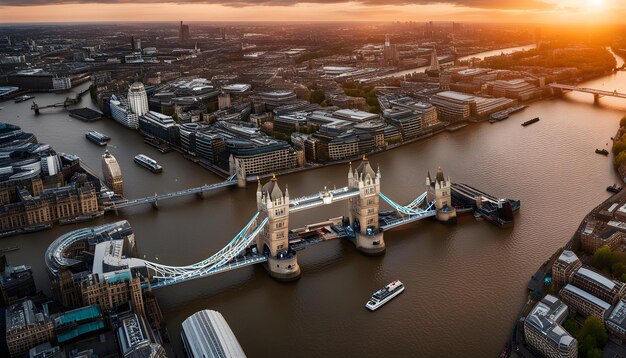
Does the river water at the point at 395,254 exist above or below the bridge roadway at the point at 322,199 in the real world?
below

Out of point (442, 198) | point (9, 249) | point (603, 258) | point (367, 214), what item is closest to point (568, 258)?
point (603, 258)

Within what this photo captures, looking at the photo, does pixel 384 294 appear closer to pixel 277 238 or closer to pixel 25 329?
pixel 277 238

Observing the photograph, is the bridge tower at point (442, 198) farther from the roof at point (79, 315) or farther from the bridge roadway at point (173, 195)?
the roof at point (79, 315)

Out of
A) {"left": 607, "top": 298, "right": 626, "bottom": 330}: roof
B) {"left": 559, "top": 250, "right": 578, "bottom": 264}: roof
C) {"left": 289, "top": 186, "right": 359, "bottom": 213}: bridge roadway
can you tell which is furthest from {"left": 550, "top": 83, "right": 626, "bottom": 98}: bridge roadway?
{"left": 607, "top": 298, "right": 626, "bottom": 330}: roof

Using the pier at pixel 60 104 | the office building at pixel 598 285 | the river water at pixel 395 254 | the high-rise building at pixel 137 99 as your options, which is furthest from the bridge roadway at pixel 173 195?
the pier at pixel 60 104

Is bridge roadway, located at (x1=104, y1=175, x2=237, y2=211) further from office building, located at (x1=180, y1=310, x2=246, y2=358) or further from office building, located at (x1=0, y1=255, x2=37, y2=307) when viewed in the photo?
office building, located at (x1=180, y1=310, x2=246, y2=358)

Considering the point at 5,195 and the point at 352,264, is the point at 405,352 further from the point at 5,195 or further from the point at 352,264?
the point at 5,195

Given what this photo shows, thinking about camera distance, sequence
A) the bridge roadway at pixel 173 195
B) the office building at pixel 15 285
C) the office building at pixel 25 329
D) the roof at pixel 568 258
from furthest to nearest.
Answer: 1. the bridge roadway at pixel 173 195
2. the roof at pixel 568 258
3. the office building at pixel 15 285
4. the office building at pixel 25 329
